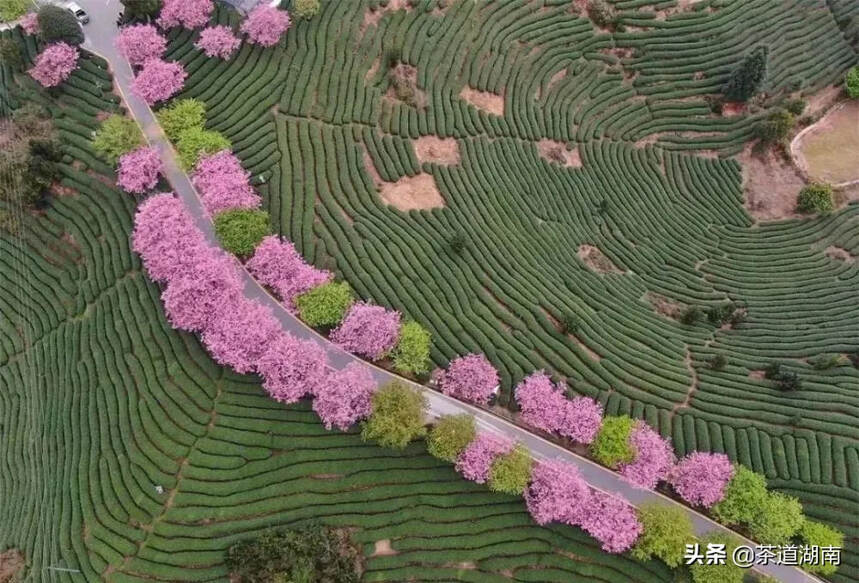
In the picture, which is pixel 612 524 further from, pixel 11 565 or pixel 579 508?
pixel 11 565

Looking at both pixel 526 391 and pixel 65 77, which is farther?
pixel 65 77

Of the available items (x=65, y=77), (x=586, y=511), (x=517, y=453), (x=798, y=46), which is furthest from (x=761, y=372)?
(x=65, y=77)

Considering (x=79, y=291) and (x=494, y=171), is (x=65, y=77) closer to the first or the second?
(x=79, y=291)

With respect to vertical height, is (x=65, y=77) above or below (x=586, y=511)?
above

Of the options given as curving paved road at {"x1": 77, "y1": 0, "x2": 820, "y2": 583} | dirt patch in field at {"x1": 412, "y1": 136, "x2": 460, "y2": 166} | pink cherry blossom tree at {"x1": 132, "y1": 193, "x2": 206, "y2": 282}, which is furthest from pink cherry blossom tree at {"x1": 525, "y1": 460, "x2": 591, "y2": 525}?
pink cherry blossom tree at {"x1": 132, "y1": 193, "x2": 206, "y2": 282}

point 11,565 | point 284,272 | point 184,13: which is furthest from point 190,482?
point 184,13

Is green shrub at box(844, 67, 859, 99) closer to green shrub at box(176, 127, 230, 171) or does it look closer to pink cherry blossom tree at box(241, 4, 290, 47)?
pink cherry blossom tree at box(241, 4, 290, 47)
